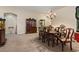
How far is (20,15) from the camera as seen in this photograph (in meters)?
2.42

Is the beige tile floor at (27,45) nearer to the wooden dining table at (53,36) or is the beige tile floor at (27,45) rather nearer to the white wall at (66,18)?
the wooden dining table at (53,36)

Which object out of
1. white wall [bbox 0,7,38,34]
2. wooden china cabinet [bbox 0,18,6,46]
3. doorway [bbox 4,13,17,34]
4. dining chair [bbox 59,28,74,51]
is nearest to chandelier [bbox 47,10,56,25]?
white wall [bbox 0,7,38,34]

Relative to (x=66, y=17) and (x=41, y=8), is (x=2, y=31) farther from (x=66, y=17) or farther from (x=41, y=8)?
(x=66, y=17)

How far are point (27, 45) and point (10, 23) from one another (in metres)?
0.48

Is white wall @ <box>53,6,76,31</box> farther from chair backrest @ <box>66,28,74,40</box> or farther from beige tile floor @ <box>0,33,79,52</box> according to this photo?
→ beige tile floor @ <box>0,33,79,52</box>

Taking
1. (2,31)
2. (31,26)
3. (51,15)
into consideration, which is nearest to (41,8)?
(51,15)

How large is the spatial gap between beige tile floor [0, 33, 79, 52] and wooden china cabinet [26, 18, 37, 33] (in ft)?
0.25

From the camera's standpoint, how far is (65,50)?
247 centimetres

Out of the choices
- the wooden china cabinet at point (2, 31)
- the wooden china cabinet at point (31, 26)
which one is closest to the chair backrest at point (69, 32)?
the wooden china cabinet at point (31, 26)

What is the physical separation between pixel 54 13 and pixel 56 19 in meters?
0.11

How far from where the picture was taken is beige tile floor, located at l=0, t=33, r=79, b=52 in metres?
2.43
